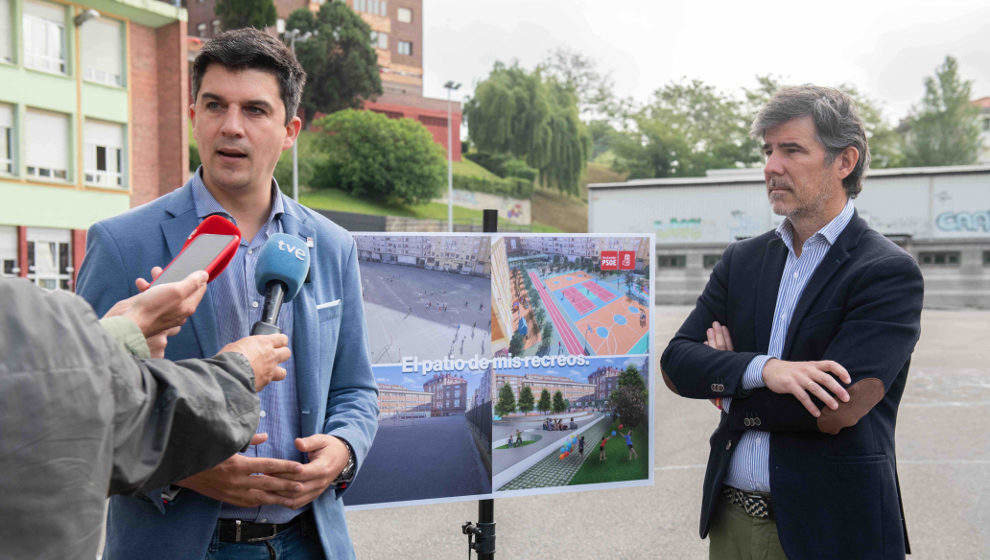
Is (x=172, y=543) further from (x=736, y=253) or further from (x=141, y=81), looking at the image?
(x=141, y=81)

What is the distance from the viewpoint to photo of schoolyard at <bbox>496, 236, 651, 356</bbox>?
353cm

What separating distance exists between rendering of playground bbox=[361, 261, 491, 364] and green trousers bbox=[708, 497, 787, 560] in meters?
1.24

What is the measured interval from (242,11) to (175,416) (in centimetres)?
4477

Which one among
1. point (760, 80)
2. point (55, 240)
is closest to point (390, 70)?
point (760, 80)

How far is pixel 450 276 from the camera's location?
3.40 metres

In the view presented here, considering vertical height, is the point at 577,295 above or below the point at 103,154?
below

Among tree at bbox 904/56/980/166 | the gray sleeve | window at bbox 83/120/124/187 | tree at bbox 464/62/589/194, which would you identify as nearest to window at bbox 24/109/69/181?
window at bbox 83/120/124/187

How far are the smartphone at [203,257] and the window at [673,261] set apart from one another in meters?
39.6

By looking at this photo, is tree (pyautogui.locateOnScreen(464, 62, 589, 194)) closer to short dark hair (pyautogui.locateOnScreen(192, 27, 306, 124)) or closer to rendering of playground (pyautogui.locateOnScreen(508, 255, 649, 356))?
rendering of playground (pyautogui.locateOnScreen(508, 255, 649, 356))

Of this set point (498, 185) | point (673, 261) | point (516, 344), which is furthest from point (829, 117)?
point (498, 185)

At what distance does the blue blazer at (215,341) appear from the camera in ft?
6.19

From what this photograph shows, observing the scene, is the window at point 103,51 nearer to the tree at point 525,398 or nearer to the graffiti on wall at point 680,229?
the graffiti on wall at point 680,229

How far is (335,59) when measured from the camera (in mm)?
49062

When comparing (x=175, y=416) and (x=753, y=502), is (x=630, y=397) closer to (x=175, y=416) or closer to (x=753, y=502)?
(x=753, y=502)
